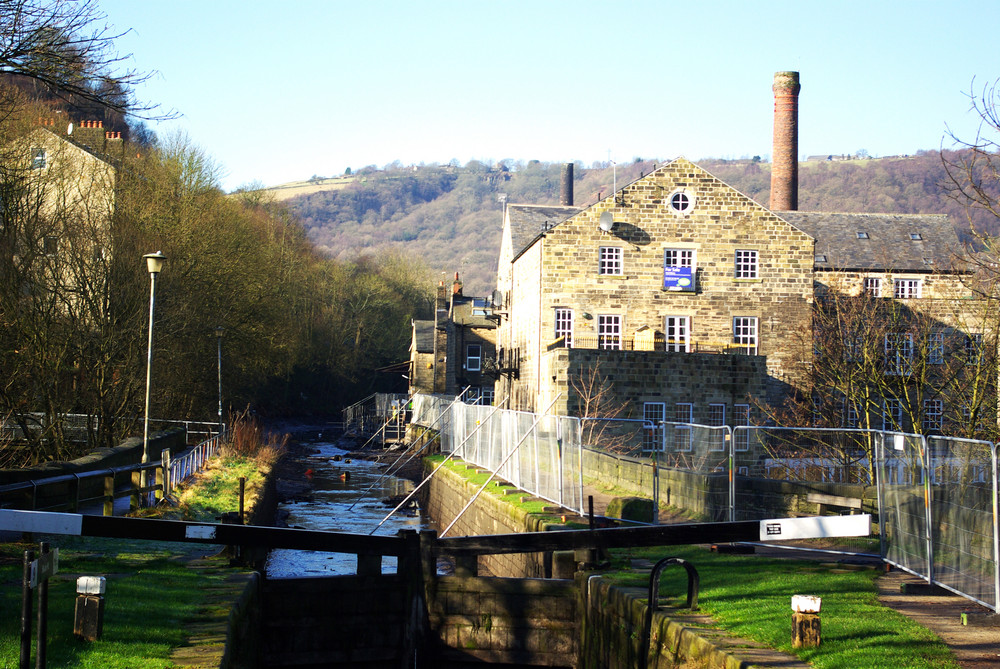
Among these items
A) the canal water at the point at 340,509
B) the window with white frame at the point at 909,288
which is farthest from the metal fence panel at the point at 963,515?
the window with white frame at the point at 909,288

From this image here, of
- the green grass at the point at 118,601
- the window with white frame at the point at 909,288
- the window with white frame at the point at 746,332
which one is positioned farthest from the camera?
the window with white frame at the point at 909,288

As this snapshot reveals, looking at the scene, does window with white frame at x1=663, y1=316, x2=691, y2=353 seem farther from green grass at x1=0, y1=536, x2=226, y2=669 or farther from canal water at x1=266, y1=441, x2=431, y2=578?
green grass at x1=0, y1=536, x2=226, y2=669

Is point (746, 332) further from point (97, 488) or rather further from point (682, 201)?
point (97, 488)

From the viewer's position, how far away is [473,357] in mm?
64250

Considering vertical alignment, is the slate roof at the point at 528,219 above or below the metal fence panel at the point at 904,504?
above

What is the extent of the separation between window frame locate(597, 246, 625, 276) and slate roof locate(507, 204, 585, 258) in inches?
294

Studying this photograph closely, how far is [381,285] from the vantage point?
8044cm

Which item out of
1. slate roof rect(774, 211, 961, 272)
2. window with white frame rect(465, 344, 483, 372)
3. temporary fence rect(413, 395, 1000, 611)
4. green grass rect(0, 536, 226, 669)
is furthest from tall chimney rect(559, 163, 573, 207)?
green grass rect(0, 536, 226, 669)

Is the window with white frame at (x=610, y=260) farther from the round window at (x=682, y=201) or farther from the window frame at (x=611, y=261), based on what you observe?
the round window at (x=682, y=201)

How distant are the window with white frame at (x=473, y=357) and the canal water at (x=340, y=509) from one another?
18.2 metres

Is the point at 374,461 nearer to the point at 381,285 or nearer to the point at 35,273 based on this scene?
the point at 35,273

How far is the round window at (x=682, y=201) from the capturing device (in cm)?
4094

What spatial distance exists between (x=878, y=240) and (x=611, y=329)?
1585 centimetres

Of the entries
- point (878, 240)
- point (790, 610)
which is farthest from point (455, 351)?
point (790, 610)
